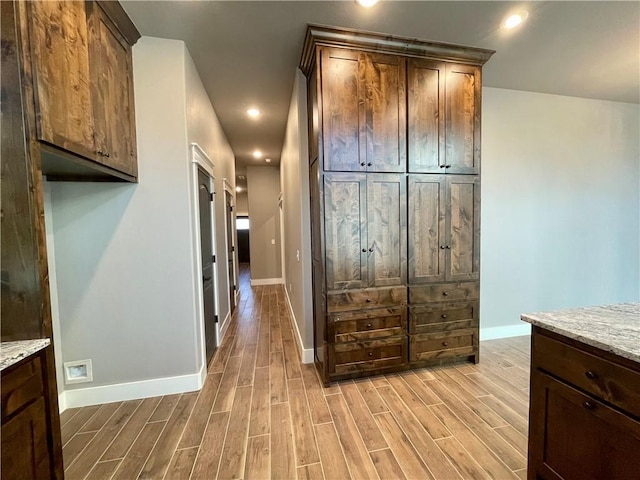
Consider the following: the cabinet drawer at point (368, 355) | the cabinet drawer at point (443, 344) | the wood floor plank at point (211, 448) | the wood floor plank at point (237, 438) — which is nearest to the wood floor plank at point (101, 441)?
the wood floor plank at point (211, 448)

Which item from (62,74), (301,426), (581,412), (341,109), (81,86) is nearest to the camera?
(581,412)

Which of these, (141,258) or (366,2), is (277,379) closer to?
(141,258)

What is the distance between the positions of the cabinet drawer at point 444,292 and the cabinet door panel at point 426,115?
109cm

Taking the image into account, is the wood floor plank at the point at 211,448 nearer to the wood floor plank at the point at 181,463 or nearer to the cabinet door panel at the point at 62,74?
the wood floor plank at the point at 181,463

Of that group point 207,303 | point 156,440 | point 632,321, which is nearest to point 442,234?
point 632,321

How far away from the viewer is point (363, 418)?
197 centimetres

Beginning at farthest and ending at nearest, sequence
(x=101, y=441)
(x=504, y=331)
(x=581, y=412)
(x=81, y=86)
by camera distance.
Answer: (x=504, y=331), (x=101, y=441), (x=81, y=86), (x=581, y=412)

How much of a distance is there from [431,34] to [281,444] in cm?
334

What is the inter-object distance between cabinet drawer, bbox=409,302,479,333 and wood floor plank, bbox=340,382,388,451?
2.54 ft

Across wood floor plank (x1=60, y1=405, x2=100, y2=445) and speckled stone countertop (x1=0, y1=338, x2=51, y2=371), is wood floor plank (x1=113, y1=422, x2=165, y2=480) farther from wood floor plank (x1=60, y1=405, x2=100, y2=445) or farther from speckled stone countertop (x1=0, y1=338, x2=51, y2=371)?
speckled stone countertop (x1=0, y1=338, x2=51, y2=371)

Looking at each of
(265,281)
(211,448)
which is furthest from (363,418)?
(265,281)

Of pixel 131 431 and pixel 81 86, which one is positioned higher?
pixel 81 86

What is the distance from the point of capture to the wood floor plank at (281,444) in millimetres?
1561

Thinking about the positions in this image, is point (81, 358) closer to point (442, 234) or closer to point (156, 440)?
point (156, 440)
